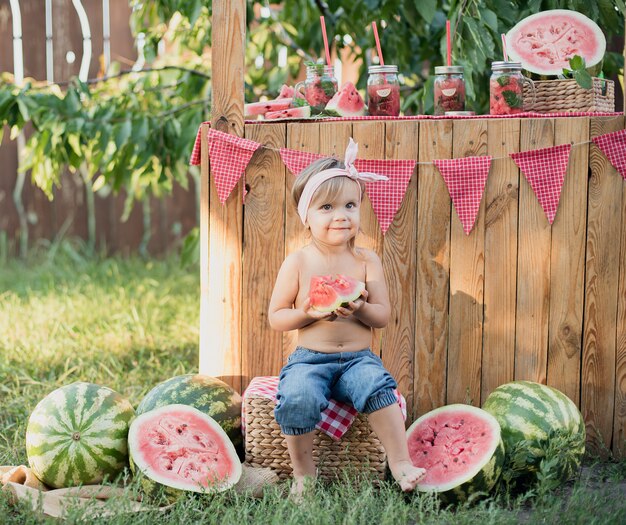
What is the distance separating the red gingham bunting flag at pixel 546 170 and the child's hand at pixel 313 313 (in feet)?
3.95

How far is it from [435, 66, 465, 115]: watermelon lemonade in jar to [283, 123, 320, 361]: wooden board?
2.19 ft

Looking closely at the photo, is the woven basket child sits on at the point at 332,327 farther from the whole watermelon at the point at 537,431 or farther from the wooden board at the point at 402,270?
the whole watermelon at the point at 537,431

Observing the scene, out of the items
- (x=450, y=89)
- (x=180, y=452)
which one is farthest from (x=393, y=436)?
(x=450, y=89)

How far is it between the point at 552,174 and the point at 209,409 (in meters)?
1.96

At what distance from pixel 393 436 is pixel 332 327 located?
0.56m

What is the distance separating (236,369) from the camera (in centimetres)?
450

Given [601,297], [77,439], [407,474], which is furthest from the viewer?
[601,297]

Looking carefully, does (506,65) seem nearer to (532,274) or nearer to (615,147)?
(615,147)

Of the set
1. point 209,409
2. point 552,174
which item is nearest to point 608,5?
point 552,174

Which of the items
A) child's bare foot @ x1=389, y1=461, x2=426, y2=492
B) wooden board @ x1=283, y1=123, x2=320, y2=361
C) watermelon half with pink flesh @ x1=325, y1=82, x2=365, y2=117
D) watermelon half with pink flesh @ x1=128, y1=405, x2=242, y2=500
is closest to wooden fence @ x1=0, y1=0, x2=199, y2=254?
watermelon half with pink flesh @ x1=325, y1=82, x2=365, y2=117

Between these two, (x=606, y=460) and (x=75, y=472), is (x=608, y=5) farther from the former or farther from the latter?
(x=75, y=472)

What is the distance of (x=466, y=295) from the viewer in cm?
435

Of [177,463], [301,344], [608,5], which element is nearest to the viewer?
[177,463]

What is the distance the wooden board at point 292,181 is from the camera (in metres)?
4.38
